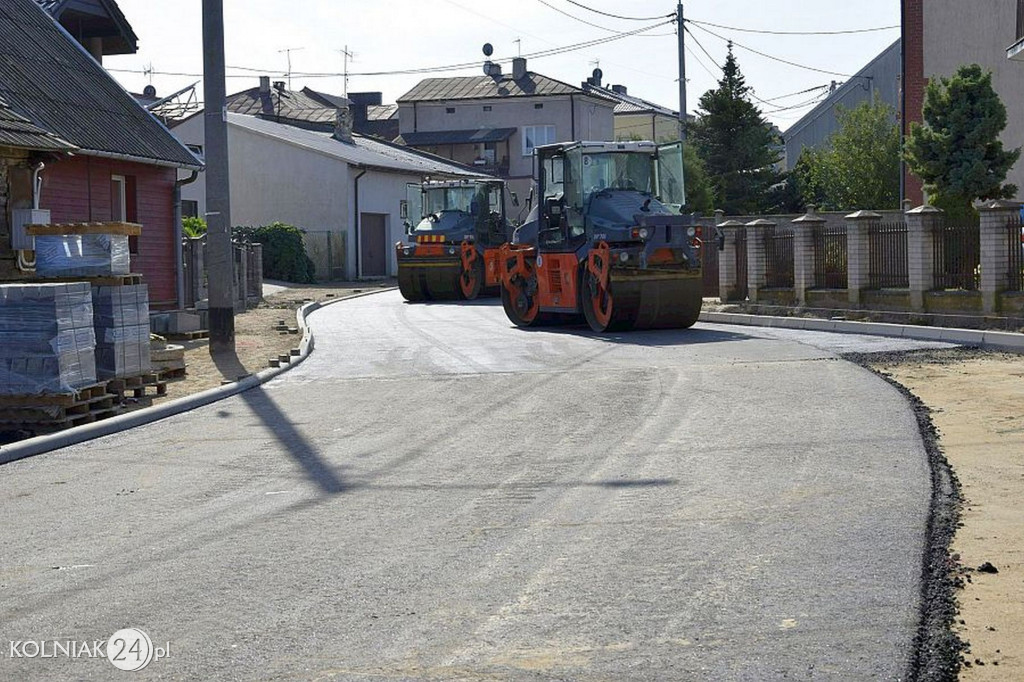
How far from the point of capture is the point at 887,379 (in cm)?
1584

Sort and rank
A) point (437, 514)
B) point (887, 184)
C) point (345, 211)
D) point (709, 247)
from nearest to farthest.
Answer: point (437, 514)
point (709, 247)
point (345, 211)
point (887, 184)

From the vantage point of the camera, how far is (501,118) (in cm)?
7869

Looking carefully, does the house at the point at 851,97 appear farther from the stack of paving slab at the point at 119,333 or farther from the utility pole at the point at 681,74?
the stack of paving slab at the point at 119,333

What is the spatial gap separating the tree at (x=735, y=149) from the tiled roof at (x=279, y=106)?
25.5 meters

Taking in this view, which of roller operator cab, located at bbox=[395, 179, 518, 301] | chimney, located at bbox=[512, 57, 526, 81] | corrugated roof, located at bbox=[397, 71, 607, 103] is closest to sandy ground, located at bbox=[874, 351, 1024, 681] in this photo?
roller operator cab, located at bbox=[395, 179, 518, 301]

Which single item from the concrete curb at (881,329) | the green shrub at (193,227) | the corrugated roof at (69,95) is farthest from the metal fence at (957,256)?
the green shrub at (193,227)

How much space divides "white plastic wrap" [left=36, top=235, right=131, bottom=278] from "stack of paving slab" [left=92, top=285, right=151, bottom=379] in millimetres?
382

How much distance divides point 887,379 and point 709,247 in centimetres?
1962

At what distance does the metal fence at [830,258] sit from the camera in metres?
27.9

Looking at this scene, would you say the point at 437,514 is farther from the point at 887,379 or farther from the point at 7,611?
the point at 887,379

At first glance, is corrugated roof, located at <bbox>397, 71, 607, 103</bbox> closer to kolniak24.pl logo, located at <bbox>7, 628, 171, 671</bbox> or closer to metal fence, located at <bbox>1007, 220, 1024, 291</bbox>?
metal fence, located at <bbox>1007, 220, 1024, 291</bbox>

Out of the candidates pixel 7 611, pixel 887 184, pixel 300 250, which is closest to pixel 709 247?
pixel 300 250

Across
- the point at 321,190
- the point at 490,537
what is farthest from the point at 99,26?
the point at 490,537

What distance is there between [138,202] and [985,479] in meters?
23.1
